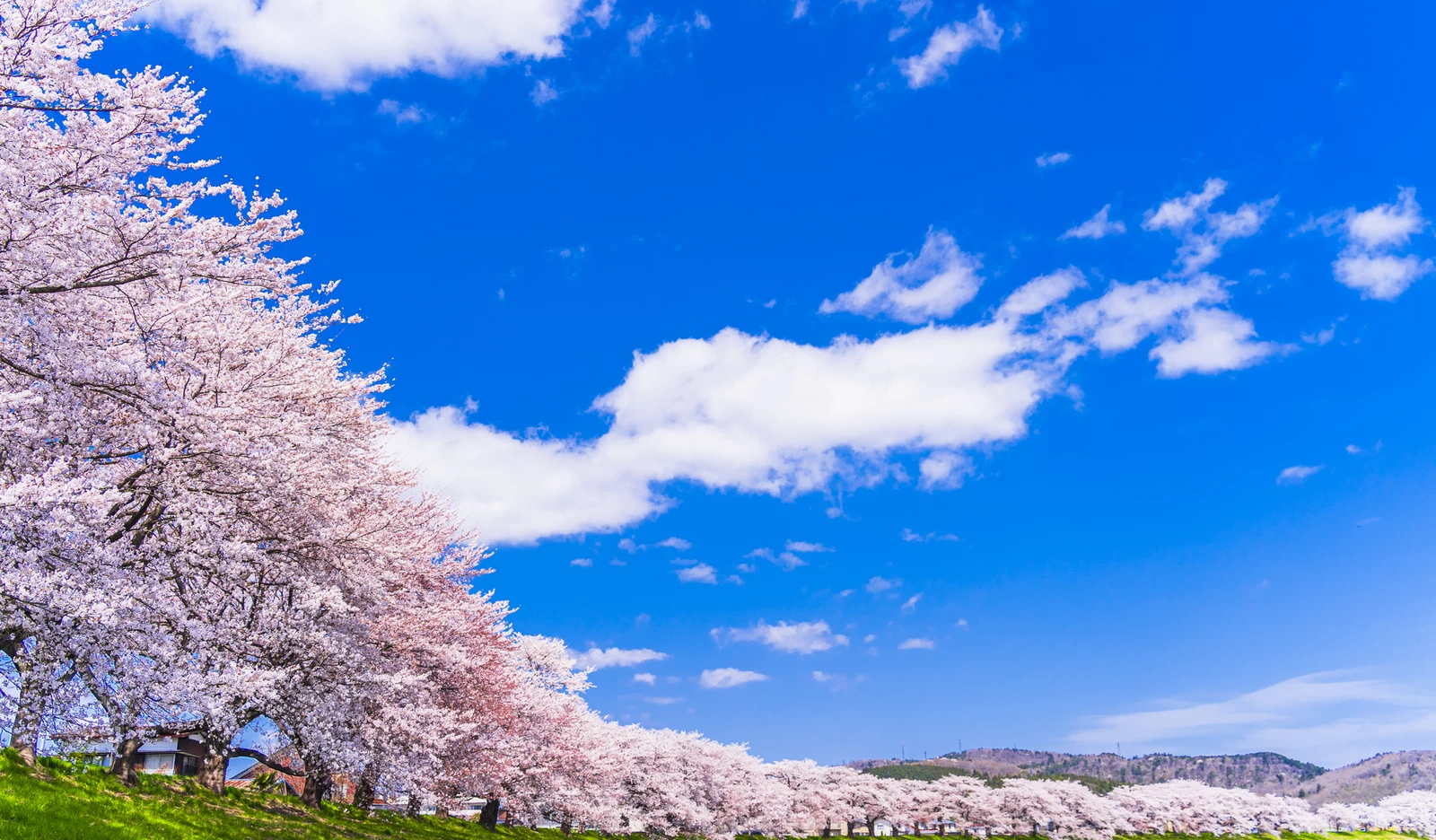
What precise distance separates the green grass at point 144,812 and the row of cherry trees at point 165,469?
1064 millimetres

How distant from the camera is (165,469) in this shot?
1387 centimetres

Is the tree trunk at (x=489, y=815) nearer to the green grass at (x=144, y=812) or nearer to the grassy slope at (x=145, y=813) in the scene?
the grassy slope at (x=145, y=813)

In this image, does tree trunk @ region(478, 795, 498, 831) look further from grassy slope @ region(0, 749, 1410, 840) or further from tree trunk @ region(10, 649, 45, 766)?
tree trunk @ region(10, 649, 45, 766)

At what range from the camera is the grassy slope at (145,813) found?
529 inches

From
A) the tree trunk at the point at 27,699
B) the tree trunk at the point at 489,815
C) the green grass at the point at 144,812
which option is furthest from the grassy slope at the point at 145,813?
the tree trunk at the point at 489,815

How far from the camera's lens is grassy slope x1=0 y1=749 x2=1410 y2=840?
1343cm

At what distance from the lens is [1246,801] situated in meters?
134

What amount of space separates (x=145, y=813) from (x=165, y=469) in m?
8.19

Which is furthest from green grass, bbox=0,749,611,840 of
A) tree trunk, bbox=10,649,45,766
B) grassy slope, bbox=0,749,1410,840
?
tree trunk, bbox=10,649,45,766

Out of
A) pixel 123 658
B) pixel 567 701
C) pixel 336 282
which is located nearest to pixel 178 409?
pixel 123 658

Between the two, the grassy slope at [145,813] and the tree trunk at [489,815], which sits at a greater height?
the grassy slope at [145,813]

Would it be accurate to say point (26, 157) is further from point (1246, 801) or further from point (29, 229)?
point (1246, 801)

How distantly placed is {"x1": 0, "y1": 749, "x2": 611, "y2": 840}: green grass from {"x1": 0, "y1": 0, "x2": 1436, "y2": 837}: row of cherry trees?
3.49 ft

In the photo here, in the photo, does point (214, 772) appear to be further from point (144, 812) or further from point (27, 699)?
point (27, 699)
